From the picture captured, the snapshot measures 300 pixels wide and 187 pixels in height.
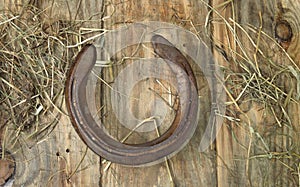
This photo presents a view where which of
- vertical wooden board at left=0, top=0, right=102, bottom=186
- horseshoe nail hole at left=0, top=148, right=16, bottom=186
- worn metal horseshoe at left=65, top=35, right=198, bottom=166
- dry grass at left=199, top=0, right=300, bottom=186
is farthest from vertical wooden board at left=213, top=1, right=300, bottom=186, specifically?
horseshoe nail hole at left=0, top=148, right=16, bottom=186

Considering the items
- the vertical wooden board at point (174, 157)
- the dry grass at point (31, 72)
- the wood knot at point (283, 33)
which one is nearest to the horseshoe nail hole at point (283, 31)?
the wood knot at point (283, 33)

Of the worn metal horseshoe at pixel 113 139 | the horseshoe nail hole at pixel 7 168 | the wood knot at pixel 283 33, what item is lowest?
the horseshoe nail hole at pixel 7 168

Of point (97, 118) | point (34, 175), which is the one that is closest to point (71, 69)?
point (97, 118)

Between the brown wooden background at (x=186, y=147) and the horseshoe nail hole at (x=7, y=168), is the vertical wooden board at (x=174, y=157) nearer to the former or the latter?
the brown wooden background at (x=186, y=147)

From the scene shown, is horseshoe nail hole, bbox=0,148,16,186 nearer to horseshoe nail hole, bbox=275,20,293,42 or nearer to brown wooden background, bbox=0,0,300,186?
brown wooden background, bbox=0,0,300,186

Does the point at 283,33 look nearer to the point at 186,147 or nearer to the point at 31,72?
the point at 186,147

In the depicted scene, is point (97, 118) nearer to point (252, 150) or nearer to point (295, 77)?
point (252, 150)
